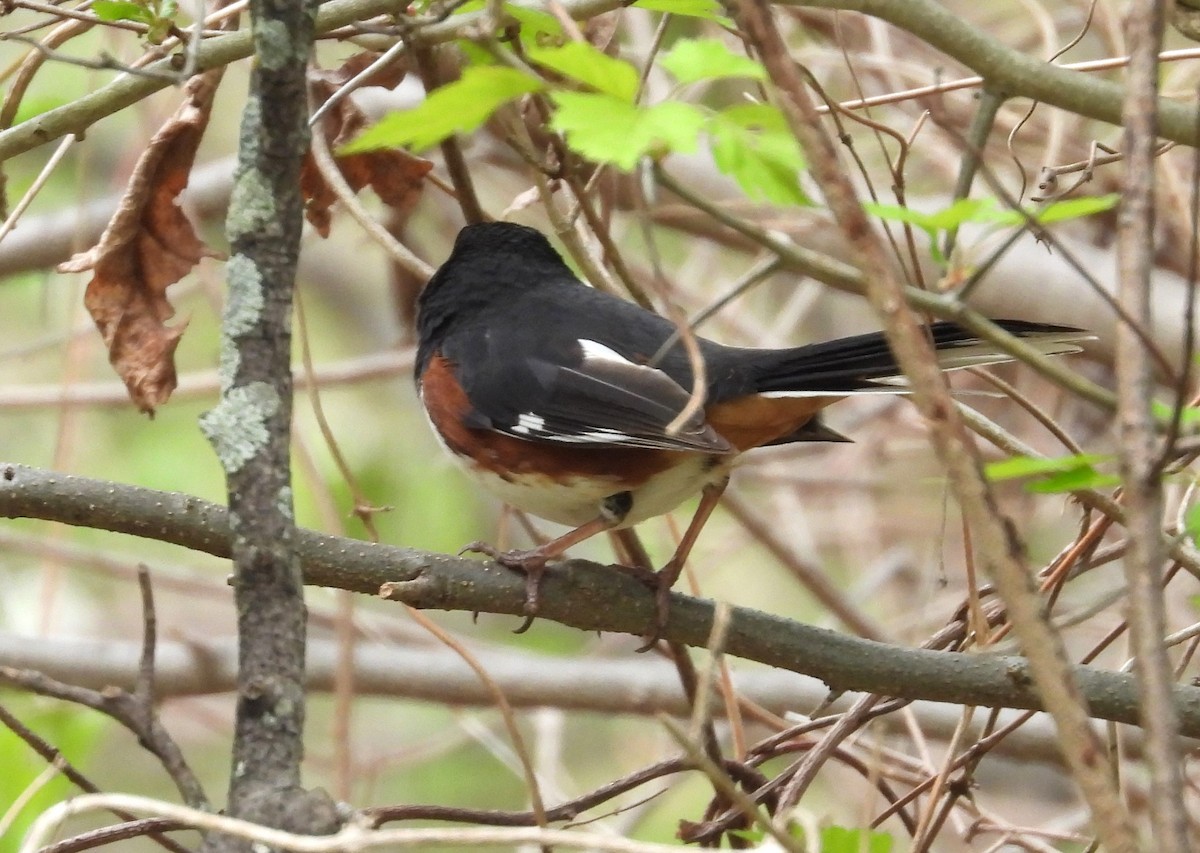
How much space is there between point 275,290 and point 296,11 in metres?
0.23

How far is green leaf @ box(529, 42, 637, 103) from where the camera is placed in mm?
1081

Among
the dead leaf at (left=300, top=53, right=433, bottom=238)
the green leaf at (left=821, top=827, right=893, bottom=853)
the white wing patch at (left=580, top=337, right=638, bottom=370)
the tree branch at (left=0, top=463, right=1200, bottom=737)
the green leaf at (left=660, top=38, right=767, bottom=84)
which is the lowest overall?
the green leaf at (left=821, top=827, right=893, bottom=853)

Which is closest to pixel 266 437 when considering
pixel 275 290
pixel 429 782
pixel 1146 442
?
pixel 275 290

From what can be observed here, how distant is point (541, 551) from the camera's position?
2.05 m

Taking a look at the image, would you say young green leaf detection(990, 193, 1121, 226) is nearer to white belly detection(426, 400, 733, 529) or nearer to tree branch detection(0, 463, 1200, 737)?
tree branch detection(0, 463, 1200, 737)

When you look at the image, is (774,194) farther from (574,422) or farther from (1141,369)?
(574,422)

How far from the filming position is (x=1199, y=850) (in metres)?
2.82

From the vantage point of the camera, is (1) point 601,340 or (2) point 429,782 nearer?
(1) point 601,340

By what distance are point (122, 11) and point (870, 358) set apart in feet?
3.80

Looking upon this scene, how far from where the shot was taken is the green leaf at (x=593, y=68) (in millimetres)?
1081

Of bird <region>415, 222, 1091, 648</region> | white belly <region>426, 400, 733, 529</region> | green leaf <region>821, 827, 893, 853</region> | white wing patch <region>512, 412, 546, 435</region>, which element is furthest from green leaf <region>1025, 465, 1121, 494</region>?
white wing patch <region>512, 412, 546, 435</region>

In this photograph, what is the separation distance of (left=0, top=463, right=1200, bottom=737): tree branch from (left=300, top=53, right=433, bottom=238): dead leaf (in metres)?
0.82

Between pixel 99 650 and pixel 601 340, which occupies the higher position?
pixel 601 340

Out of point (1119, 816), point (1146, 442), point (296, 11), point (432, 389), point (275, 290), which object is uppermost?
point (432, 389)
